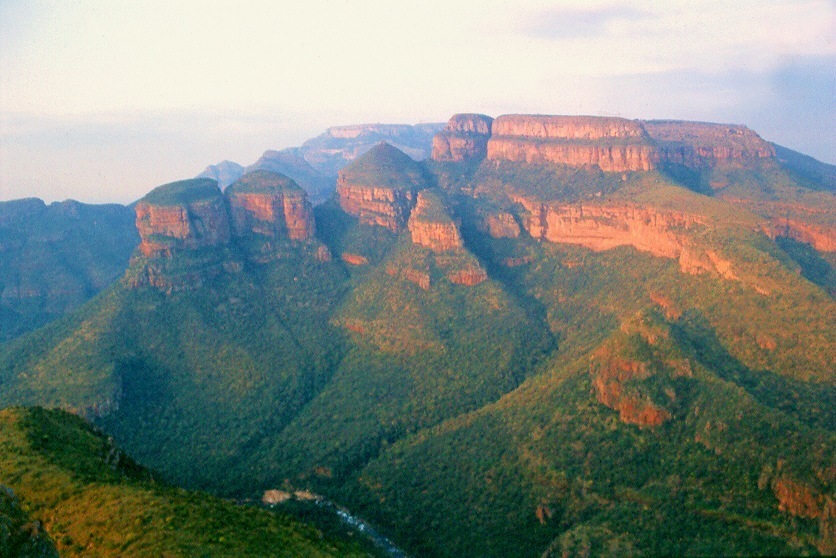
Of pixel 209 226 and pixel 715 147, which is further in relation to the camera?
pixel 715 147

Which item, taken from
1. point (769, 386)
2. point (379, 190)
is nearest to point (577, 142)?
point (379, 190)

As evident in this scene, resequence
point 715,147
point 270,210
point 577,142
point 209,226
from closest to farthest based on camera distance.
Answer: point 209,226
point 270,210
point 577,142
point 715,147

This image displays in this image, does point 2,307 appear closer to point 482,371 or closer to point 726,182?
point 482,371

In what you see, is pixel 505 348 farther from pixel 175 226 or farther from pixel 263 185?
pixel 263 185

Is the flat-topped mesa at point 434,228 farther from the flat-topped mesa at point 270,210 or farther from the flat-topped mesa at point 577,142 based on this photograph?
the flat-topped mesa at point 577,142

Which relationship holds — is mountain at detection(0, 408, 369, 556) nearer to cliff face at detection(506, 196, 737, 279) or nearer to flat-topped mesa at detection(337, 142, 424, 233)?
cliff face at detection(506, 196, 737, 279)

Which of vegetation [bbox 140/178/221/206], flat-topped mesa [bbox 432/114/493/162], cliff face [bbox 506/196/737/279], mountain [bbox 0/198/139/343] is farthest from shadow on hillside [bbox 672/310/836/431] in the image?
mountain [bbox 0/198/139/343]

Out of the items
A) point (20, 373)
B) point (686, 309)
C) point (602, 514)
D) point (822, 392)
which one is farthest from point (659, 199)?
point (20, 373)

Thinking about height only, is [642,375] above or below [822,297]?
below
